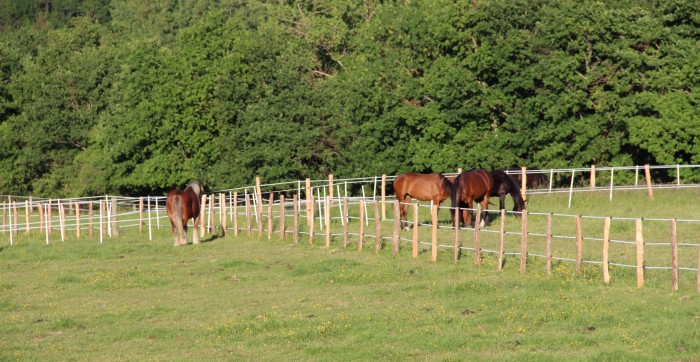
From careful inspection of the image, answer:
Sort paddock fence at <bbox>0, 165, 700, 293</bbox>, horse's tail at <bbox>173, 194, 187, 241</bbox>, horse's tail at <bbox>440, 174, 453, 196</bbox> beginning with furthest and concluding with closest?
horse's tail at <bbox>440, 174, 453, 196</bbox>
horse's tail at <bbox>173, 194, 187, 241</bbox>
paddock fence at <bbox>0, 165, 700, 293</bbox>

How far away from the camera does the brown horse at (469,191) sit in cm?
3161

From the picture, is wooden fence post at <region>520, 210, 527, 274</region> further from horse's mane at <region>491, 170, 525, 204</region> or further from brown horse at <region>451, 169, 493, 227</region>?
horse's mane at <region>491, 170, 525, 204</region>

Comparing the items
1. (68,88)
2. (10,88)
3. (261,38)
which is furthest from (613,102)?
(10,88)

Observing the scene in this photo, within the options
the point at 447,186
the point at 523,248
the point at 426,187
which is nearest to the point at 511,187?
the point at 447,186

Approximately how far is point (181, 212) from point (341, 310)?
1309cm

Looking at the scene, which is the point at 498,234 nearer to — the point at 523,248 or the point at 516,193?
the point at 516,193

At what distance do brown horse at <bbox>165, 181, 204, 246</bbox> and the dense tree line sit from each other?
17752mm

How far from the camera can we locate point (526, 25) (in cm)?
4984

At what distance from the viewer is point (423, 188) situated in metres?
33.0

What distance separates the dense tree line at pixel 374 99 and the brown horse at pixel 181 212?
17752 mm

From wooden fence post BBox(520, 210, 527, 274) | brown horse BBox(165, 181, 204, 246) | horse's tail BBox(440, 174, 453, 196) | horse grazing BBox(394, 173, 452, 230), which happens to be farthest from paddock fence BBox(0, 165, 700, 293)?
horse's tail BBox(440, 174, 453, 196)

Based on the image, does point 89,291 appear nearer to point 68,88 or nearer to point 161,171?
point 161,171

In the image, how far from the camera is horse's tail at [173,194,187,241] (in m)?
32.2

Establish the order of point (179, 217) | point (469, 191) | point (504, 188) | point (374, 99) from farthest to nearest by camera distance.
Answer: point (374, 99)
point (504, 188)
point (179, 217)
point (469, 191)
